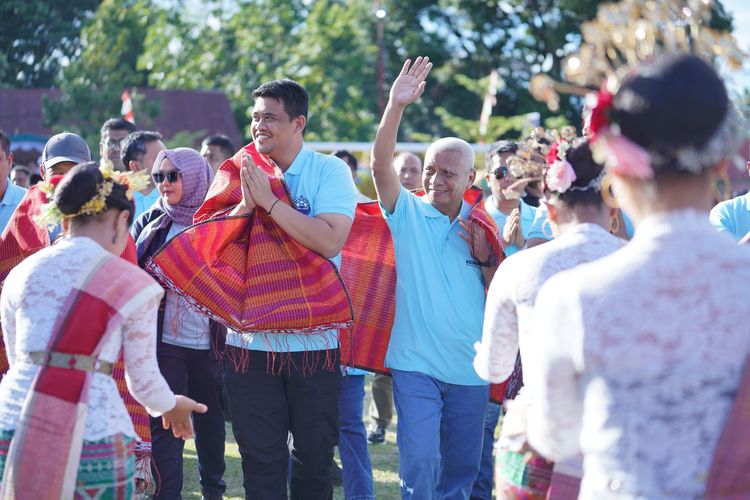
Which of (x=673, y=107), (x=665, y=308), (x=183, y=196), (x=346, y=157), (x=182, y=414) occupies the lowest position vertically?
(x=182, y=414)

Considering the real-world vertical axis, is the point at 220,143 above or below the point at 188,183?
above

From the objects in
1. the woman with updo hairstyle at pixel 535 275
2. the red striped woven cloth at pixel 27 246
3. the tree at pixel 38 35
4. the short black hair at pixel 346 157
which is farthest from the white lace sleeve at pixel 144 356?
the tree at pixel 38 35

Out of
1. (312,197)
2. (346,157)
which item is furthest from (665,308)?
(346,157)

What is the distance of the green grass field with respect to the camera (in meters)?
6.77

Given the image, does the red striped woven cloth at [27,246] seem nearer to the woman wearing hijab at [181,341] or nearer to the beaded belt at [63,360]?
the woman wearing hijab at [181,341]

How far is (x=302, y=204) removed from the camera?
199 inches

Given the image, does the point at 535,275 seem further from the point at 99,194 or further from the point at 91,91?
the point at 91,91

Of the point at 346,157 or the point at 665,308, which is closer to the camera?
the point at 665,308

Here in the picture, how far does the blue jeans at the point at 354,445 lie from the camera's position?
5961mm

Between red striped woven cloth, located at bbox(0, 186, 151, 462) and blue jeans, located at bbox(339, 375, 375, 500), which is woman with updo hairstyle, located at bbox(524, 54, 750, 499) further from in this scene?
blue jeans, located at bbox(339, 375, 375, 500)

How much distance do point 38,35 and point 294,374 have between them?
35.2 meters

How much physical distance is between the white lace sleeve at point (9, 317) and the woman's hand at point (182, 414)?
59 cm

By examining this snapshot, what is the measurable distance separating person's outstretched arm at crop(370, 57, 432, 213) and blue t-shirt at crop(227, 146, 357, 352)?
0.60 feet

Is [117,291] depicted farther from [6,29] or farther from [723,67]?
[6,29]
